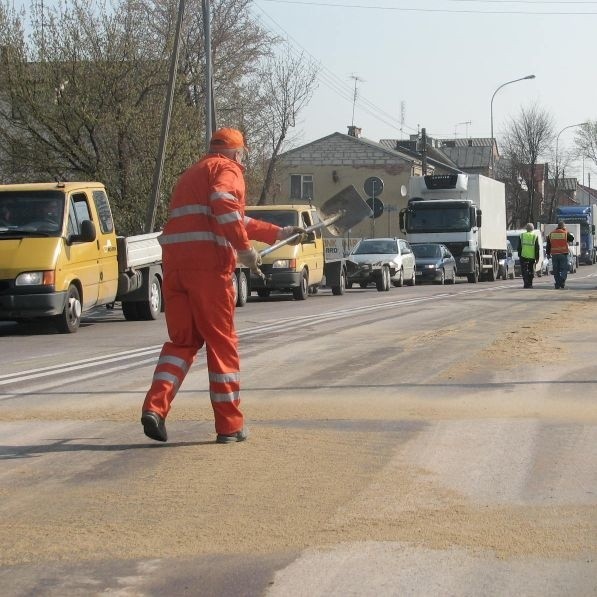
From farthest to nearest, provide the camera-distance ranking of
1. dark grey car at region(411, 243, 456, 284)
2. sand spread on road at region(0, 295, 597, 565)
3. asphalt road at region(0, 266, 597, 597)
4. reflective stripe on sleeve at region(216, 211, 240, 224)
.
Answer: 1. dark grey car at region(411, 243, 456, 284)
2. reflective stripe on sleeve at region(216, 211, 240, 224)
3. sand spread on road at region(0, 295, 597, 565)
4. asphalt road at region(0, 266, 597, 597)

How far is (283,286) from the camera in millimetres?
25469

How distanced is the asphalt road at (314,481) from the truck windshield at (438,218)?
2847 centimetres

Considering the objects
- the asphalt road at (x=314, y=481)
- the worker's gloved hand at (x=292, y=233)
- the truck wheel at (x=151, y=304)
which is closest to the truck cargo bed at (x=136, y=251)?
the truck wheel at (x=151, y=304)

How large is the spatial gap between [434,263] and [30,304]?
24.3 m

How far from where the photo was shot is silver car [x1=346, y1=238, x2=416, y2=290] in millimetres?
33094

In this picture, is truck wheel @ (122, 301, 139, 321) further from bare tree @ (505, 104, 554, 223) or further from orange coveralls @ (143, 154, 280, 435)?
bare tree @ (505, 104, 554, 223)

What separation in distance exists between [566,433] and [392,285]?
3094 cm

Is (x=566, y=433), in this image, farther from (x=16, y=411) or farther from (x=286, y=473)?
(x=16, y=411)

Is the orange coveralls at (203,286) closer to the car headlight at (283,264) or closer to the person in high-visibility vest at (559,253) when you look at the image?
the car headlight at (283,264)

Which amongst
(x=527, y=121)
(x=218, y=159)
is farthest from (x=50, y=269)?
(x=527, y=121)

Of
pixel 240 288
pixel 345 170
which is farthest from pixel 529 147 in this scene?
pixel 240 288

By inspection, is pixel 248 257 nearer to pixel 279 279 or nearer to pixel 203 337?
pixel 203 337

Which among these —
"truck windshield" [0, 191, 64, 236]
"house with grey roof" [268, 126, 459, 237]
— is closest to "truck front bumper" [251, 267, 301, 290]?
"truck windshield" [0, 191, 64, 236]

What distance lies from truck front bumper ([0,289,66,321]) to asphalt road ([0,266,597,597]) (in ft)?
12.3
